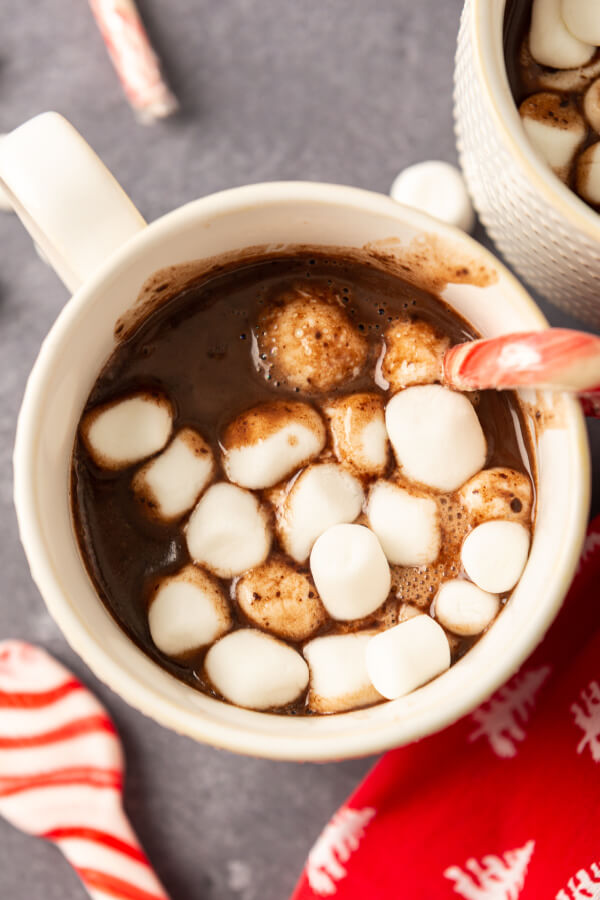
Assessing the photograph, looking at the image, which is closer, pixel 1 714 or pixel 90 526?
pixel 90 526

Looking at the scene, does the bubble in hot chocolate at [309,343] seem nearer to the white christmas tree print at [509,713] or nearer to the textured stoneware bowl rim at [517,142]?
the textured stoneware bowl rim at [517,142]

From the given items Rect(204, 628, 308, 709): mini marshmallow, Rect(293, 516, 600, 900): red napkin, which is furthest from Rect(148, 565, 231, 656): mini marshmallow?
Rect(293, 516, 600, 900): red napkin

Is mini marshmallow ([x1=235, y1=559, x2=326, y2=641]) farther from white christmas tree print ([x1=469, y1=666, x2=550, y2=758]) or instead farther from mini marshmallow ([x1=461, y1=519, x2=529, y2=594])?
white christmas tree print ([x1=469, y1=666, x2=550, y2=758])

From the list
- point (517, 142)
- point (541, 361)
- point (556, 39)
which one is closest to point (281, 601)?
point (541, 361)

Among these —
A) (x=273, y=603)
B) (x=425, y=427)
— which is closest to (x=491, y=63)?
(x=425, y=427)

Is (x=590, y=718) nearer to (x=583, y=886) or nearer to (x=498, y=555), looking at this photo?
(x=583, y=886)

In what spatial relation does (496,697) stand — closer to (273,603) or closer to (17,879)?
(273,603)
